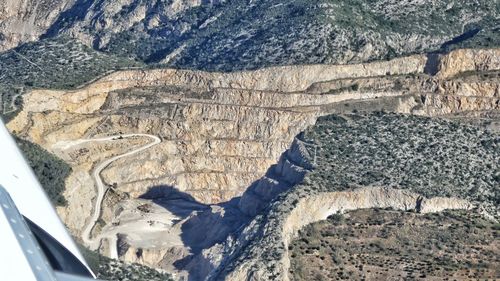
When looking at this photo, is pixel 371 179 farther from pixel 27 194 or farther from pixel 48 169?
pixel 27 194

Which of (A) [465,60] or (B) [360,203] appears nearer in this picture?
(B) [360,203]

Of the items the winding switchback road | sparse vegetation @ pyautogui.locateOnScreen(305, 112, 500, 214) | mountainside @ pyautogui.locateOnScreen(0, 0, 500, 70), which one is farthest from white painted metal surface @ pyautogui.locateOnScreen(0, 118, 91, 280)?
mountainside @ pyautogui.locateOnScreen(0, 0, 500, 70)

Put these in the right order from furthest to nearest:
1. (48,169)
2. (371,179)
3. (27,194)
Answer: (48,169)
(371,179)
(27,194)

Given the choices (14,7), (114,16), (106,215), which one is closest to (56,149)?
(106,215)

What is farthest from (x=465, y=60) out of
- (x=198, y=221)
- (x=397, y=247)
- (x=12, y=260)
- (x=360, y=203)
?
(x=12, y=260)

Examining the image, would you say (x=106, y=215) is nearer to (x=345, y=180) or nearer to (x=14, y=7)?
(x=345, y=180)

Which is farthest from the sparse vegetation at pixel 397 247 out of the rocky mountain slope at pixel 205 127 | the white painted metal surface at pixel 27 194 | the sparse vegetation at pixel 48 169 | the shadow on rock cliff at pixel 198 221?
the white painted metal surface at pixel 27 194

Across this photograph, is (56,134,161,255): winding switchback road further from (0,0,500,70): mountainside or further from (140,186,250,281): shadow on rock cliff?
(0,0,500,70): mountainside
